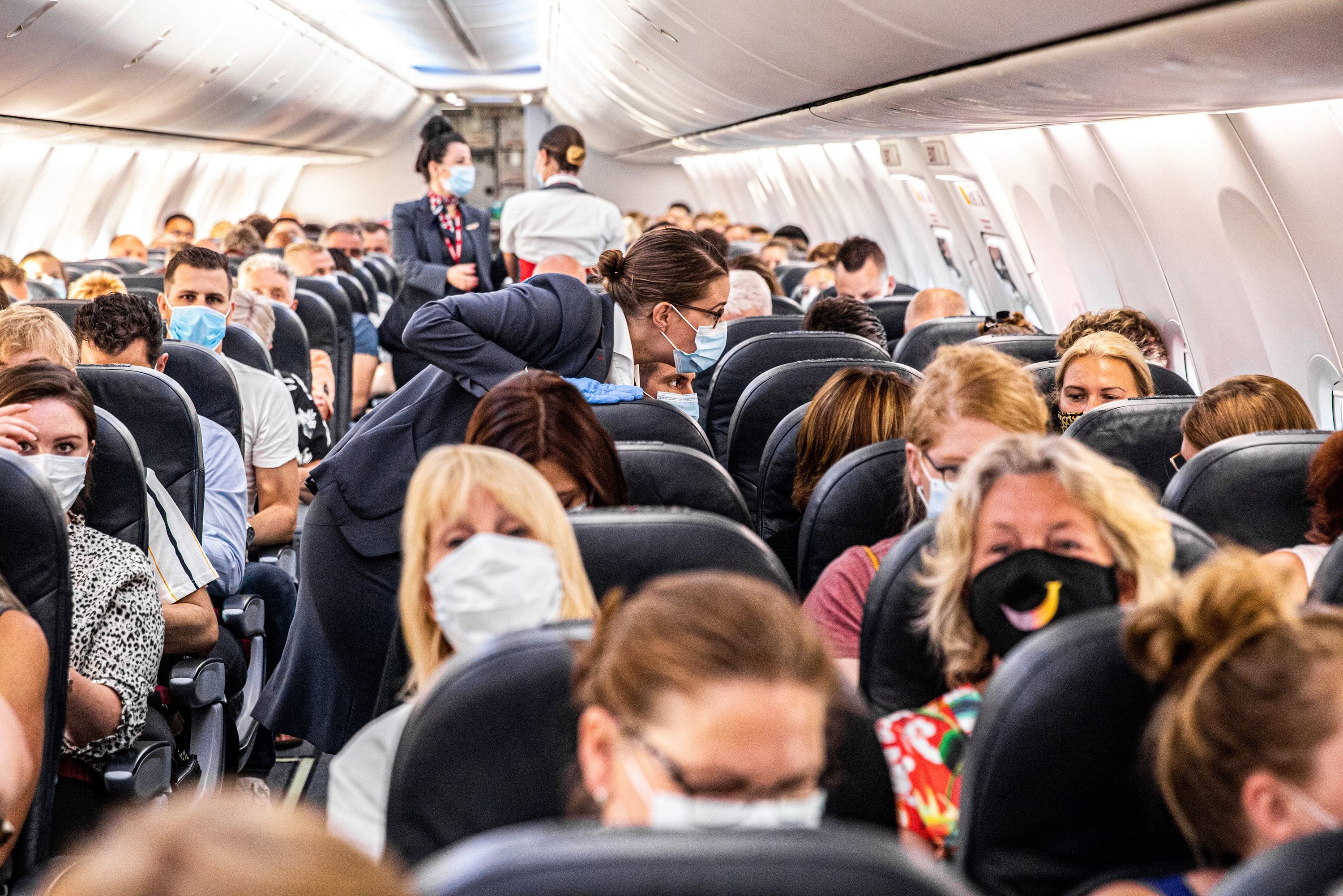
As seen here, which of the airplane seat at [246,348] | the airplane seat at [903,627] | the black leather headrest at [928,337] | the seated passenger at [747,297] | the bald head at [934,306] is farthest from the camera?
the seated passenger at [747,297]

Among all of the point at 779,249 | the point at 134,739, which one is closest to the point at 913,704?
the point at 134,739

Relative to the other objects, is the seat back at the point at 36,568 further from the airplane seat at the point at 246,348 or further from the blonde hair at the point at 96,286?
the blonde hair at the point at 96,286

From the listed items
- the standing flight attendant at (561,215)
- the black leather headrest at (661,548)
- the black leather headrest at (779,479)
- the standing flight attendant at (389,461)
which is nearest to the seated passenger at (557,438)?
the black leather headrest at (661,548)

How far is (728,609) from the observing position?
1.38 m

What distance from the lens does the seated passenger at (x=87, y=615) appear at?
2.71 m

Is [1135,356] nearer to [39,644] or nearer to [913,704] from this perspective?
[913,704]

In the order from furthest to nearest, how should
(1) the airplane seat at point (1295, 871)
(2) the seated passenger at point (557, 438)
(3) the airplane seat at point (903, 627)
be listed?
(2) the seated passenger at point (557, 438)
(3) the airplane seat at point (903, 627)
(1) the airplane seat at point (1295, 871)

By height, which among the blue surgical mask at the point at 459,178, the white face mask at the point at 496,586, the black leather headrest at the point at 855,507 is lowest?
the white face mask at the point at 496,586

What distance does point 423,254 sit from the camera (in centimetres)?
741

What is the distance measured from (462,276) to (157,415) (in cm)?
363

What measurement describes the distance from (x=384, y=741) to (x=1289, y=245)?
14.7ft

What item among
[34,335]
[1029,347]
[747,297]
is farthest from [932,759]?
[747,297]

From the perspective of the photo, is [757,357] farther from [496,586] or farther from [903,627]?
[496,586]

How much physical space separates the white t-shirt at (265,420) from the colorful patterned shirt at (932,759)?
306 cm
